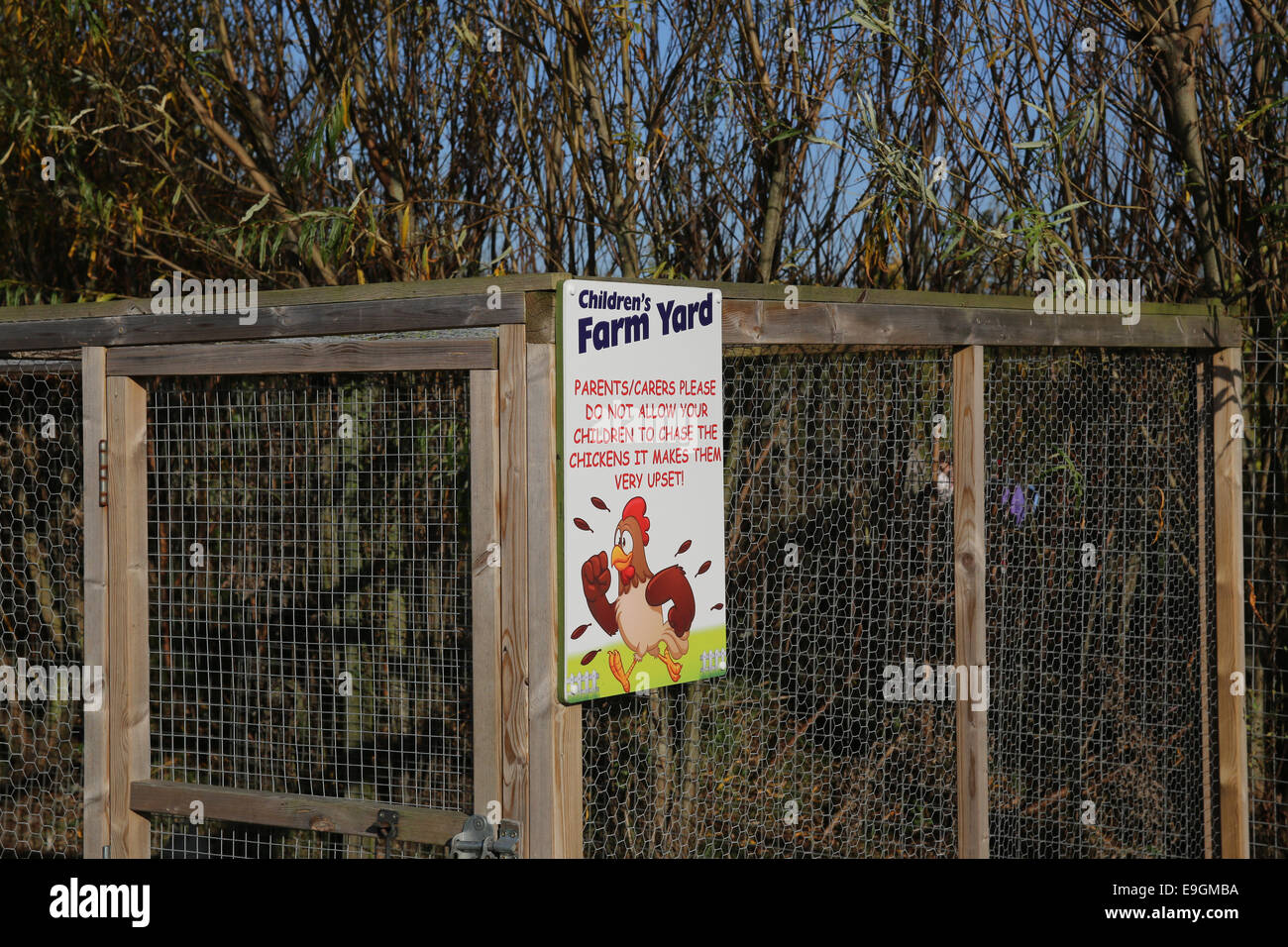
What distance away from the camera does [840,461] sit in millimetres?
4285

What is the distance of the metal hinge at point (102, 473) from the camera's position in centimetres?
381

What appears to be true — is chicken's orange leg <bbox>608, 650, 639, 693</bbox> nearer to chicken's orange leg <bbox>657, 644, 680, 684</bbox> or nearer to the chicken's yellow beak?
chicken's orange leg <bbox>657, 644, 680, 684</bbox>

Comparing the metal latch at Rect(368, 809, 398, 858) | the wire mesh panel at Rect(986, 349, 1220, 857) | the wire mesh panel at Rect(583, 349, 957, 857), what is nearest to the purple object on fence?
the wire mesh panel at Rect(986, 349, 1220, 857)

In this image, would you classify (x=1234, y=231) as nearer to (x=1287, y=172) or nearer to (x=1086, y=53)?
(x=1287, y=172)

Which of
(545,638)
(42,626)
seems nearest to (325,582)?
(42,626)

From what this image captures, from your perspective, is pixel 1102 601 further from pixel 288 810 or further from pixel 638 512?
pixel 288 810

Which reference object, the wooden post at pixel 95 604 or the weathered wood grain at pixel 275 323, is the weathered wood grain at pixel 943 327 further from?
the wooden post at pixel 95 604

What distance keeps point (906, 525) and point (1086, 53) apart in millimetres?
2112

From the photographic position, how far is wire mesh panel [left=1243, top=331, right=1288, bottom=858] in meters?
5.06

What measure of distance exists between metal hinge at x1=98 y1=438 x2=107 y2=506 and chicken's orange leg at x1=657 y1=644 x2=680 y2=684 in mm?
1649

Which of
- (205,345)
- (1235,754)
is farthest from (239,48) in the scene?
(1235,754)

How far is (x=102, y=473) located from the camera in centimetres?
381

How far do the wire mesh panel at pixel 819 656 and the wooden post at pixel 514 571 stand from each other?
0.69m
